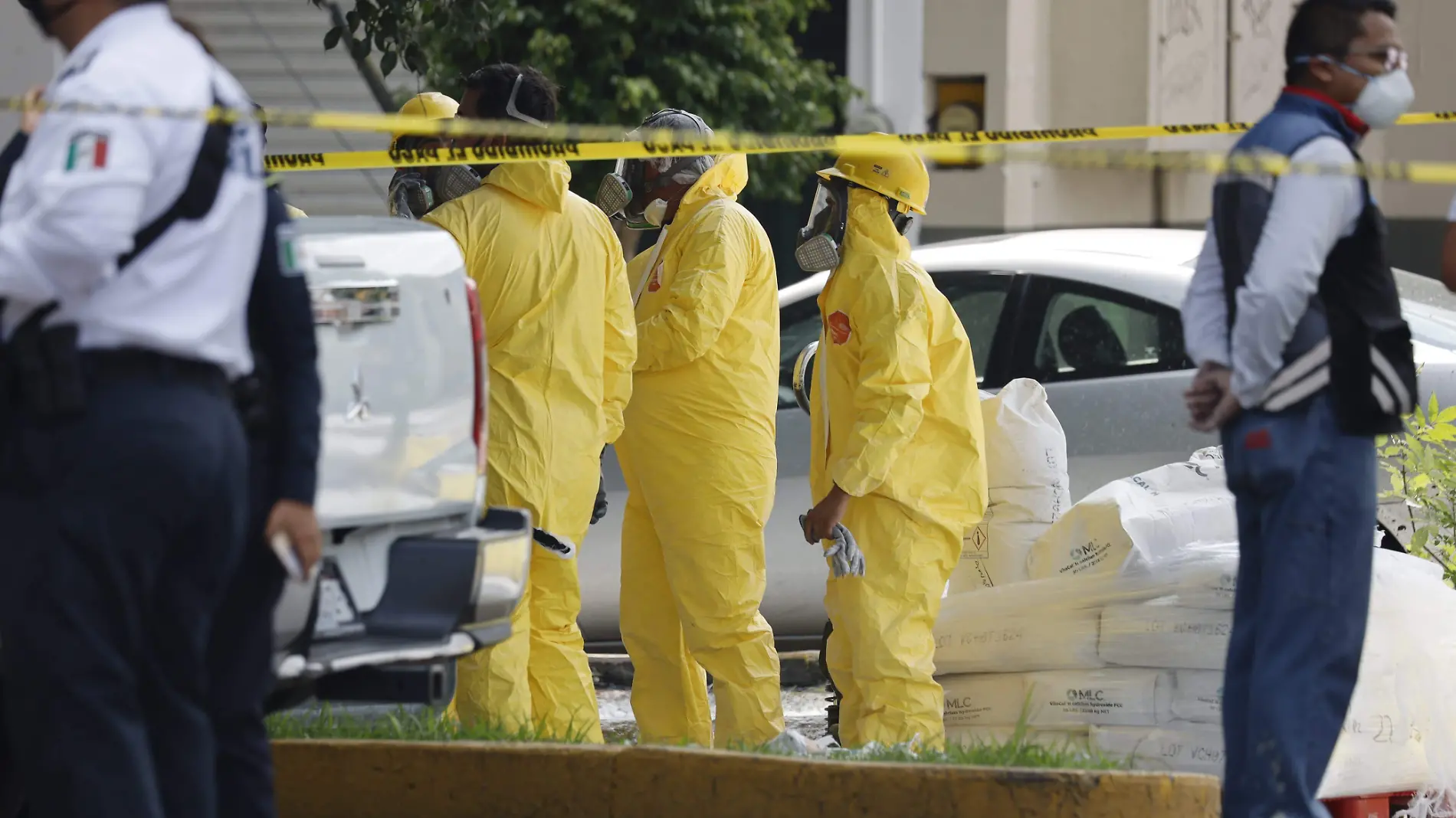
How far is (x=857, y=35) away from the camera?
15359 millimetres

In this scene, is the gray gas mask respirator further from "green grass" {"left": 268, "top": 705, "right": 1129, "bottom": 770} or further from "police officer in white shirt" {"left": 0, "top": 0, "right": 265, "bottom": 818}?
"police officer in white shirt" {"left": 0, "top": 0, "right": 265, "bottom": 818}

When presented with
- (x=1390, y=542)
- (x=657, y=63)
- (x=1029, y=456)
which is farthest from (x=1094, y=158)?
(x=657, y=63)

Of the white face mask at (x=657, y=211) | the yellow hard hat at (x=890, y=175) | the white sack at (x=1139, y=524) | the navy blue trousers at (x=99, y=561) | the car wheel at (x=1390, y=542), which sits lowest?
the car wheel at (x=1390, y=542)

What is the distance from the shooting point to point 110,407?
320 centimetres

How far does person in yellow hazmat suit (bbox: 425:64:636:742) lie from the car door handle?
1.47 meters

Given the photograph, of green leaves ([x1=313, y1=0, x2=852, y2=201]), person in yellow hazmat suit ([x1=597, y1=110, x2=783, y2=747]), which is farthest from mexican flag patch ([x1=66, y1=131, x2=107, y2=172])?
green leaves ([x1=313, y1=0, x2=852, y2=201])

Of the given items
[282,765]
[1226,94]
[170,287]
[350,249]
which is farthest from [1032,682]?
[1226,94]

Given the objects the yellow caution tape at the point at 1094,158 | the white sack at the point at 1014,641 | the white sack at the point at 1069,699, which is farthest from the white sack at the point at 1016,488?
the yellow caution tape at the point at 1094,158

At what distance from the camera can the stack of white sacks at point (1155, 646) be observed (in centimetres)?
511

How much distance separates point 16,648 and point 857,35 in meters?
12.7

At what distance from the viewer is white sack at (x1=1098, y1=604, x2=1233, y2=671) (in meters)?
5.32

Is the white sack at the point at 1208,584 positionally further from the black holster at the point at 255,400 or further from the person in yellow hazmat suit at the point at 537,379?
the black holster at the point at 255,400

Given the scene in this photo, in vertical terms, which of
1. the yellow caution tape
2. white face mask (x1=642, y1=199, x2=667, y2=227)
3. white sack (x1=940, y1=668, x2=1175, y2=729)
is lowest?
white sack (x1=940, y1=668, x2=1175, y2=729)

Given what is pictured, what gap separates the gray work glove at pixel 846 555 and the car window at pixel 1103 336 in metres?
1.90
